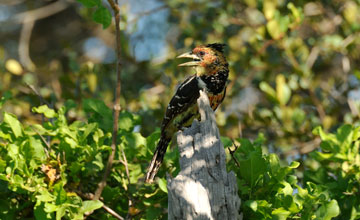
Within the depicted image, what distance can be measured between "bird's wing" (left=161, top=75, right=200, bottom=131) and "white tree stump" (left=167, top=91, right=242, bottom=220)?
4.38 ft

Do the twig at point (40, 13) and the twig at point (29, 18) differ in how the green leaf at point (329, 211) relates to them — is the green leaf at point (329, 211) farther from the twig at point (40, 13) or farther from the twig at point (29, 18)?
the twig at point (40, 13)

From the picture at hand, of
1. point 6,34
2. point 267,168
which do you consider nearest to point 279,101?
point 267,168

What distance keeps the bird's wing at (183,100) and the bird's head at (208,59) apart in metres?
0.11

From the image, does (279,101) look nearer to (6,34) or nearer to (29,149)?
(29,149)

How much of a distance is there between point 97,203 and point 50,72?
3236 mm

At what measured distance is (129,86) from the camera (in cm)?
518

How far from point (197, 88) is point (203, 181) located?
1.61 m

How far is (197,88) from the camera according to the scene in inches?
148

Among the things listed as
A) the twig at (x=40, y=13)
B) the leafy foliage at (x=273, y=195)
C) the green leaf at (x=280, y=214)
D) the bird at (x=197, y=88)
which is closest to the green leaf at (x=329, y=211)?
the leafy foliage at (x=273, y=195)

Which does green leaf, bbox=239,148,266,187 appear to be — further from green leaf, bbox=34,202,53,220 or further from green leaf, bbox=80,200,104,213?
green leaf, bbox=34,202,53,220

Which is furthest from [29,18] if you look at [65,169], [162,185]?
[162,185]

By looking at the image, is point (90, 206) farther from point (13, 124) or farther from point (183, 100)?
point (183, 100)

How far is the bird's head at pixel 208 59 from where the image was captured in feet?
12.8

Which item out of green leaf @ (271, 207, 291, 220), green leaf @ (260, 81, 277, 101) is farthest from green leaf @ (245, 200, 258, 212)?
green leaf @ (260, 81, 277, 101)
